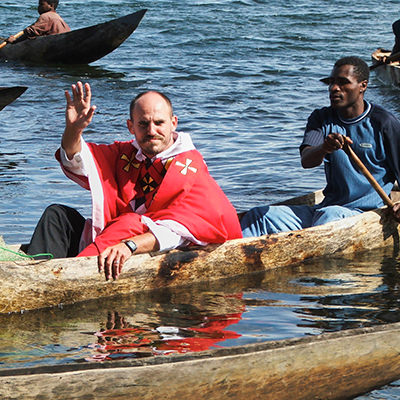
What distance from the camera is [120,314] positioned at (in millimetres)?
5059

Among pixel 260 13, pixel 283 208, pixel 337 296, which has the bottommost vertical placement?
pixel 337 296

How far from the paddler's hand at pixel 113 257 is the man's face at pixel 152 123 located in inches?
24.2

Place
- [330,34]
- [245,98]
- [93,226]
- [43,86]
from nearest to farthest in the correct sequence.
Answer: [93,226] < [245,98] < [43,86] < [330,34]

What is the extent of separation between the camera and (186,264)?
534 cm

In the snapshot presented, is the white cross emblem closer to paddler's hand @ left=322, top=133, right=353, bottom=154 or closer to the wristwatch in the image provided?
the wristwatch

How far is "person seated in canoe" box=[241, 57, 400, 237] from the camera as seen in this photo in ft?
19.7

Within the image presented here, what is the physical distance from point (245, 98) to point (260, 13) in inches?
371

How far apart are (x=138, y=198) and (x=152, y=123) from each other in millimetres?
523

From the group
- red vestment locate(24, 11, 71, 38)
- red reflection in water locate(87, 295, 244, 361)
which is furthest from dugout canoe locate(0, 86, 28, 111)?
red reflection in water locate(87, 295, 244, 361)

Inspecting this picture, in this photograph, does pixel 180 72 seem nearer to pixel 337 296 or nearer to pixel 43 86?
pixel 43 86

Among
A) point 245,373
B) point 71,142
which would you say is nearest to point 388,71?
point 71,142

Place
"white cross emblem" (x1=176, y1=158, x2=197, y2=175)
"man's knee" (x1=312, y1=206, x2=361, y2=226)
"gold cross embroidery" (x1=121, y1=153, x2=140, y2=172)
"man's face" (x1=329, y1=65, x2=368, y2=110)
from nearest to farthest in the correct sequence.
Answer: "white cross emblem" (x1=176, y1=158, x2=197, y2=175) < "gold cross embroidery" (x1=121, y1=153, x2=140, y2=172) < "man's face" (x1=329, y1=65, x2=368, y2=110) < "man's knee" (x1=312, y1=206, x2=361, y2=226)

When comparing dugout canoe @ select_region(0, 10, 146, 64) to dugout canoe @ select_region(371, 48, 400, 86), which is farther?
dugout canoe @ select_region(0, 10, 146, 64)

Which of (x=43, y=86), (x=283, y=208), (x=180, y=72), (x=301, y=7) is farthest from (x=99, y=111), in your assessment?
(x=301, y=7)
